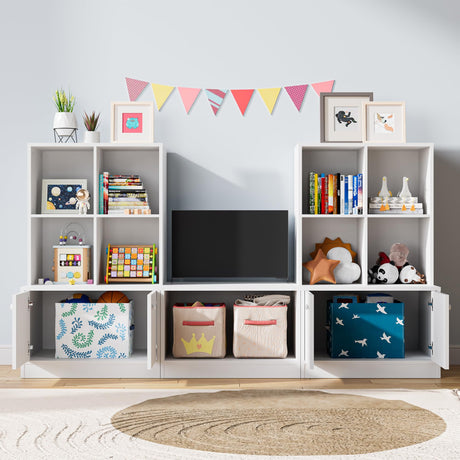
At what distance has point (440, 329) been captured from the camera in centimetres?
309

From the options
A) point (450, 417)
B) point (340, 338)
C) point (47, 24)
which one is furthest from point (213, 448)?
point (47, 24)

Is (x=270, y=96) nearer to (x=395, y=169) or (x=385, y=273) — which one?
(x=395, y=169)

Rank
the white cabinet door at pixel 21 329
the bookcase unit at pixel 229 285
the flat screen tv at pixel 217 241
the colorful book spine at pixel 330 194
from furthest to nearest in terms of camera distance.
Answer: the flat screen tv at pixel 217 241
the colorful book spine at pixel 330 194
the bookcase unit at pixel 229 285
the white cabinet door at pixel 21 329

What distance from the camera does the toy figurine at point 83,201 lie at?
3305 mm

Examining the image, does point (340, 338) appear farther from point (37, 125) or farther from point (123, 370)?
point (37, 125)

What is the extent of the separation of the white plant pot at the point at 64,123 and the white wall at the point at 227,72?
175 millimetres

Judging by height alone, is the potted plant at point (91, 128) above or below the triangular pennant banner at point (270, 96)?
below

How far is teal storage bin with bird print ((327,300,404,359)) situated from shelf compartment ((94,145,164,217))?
1.18 metres

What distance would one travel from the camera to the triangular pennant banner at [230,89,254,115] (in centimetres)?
351

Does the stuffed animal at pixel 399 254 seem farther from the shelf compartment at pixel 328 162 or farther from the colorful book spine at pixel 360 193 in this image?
the shelf compartment at pixel 328 162

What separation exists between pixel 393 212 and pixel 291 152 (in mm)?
680

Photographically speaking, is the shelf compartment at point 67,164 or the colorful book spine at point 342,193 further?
the shelf compartment at point 67,164

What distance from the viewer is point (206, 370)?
3197 millimetres

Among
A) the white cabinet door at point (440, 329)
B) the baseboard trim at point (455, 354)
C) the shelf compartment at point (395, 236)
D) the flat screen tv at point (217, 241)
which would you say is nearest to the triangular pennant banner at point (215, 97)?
the flat screen tv at point (217, 241)
